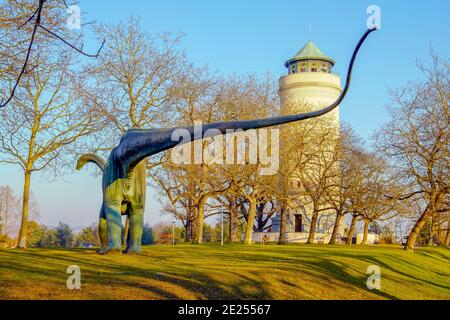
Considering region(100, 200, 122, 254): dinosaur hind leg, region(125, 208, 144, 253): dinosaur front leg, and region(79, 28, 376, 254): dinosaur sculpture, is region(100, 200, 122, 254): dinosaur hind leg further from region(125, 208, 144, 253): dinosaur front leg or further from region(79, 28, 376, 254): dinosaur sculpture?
region(125, 208, 144, 253): dinosaur front leg

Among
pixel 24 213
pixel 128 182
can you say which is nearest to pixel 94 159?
pixel 128 182

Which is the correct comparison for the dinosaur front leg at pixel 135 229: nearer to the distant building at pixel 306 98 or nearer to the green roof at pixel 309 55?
the distant building at pixel 306 98

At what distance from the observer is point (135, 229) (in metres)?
16.4

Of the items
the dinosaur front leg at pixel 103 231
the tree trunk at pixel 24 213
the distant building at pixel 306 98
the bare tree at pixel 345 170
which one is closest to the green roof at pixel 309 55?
the distant building at pixel 306 98

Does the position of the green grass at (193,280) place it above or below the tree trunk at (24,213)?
below

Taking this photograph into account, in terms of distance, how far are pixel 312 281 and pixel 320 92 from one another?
40333 mm

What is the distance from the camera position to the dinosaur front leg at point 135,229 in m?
16.2

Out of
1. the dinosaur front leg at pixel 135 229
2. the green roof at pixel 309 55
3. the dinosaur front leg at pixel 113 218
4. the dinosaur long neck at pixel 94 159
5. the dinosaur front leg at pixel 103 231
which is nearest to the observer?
the dinosaur front leg at pixel 113 218

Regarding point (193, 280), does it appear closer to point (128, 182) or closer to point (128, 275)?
point (128, 275)

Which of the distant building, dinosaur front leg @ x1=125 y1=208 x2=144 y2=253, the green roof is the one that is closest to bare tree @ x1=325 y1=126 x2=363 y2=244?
the distant building

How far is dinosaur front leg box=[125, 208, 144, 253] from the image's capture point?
16203 mm
